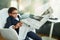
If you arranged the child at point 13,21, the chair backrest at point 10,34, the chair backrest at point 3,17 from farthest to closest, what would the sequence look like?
1. the chair backrest at point 3,17
2. the child at point 13,21
3. the chair backrest at point 10,34

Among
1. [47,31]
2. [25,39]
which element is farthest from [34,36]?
[47,31]

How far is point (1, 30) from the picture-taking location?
149 centimetres

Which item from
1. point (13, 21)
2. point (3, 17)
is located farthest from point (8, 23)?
point (3, 17)

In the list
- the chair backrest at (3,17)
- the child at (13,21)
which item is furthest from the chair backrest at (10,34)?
the chair backrest at (3,17)

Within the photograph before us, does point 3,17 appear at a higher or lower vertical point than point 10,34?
higher

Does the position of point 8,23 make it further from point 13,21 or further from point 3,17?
point 3,17

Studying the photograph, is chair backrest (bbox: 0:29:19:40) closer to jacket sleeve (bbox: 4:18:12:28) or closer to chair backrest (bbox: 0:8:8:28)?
jacket sleeve (bbox: 4:18:12:28)

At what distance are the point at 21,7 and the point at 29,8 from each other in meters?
0.14

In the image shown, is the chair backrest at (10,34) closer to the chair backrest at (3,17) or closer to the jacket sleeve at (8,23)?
the jacket sleeve at (8,23)

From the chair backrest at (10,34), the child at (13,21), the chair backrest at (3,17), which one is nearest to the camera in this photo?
the chair backrest at (10,34)

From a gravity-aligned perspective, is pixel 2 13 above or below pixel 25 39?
above

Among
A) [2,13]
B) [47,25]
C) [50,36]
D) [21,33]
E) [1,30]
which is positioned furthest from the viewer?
[47,25]

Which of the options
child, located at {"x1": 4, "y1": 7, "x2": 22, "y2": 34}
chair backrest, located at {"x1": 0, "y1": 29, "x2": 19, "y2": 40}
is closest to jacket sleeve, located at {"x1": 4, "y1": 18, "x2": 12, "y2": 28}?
child, located at {"x1": 4, "y1": 7, "x2": 22, "y2": 34}

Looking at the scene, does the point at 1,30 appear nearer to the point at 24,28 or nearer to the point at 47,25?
the point at 24,28
